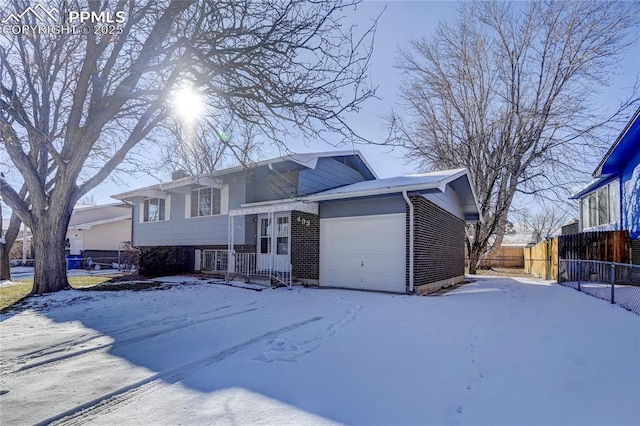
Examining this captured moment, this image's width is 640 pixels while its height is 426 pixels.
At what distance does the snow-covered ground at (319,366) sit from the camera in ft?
9.82

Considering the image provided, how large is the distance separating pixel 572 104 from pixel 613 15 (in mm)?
4491

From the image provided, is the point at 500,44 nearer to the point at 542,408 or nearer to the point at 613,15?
the point at 613,15

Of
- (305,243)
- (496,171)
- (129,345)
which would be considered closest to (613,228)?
(496,171)

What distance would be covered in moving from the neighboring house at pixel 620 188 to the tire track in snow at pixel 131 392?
11.3m

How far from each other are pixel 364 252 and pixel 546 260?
449 inches

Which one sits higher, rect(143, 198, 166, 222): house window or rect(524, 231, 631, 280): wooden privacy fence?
rect(143, 198, 166, 222): house window

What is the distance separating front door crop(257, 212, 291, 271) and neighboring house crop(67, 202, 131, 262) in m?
14.9

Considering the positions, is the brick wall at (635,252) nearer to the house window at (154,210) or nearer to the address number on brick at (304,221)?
the address number on brick at (304,221)

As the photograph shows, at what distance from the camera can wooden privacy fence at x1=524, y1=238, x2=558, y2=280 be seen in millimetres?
15469

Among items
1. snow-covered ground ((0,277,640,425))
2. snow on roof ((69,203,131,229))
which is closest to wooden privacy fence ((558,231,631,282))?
snow-covered ground ((0,277,640,425))

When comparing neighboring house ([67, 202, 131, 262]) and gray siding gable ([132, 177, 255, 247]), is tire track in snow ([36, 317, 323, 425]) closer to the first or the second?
gray siding gable ([132, 177, 255, 247])

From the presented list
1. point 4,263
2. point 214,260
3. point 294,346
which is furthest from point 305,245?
point 4,263

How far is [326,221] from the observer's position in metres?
11.6

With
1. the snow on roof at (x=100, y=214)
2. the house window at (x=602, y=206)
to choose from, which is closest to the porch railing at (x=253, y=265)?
the house window at (x=602, y=206)
